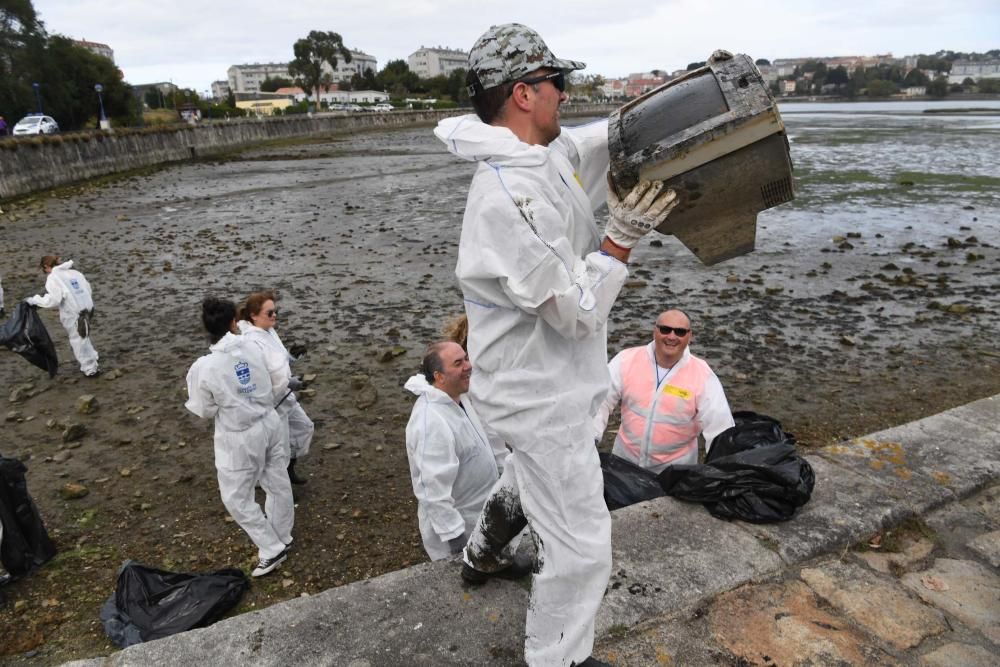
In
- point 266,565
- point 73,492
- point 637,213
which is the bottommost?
point 266,565

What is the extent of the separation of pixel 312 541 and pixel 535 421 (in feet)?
10.7

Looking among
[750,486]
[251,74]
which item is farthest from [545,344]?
[251,74]

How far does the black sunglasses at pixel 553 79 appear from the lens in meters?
1.91

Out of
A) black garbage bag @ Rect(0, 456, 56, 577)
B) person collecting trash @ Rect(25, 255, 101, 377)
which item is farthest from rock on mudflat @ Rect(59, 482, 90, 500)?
person collecting trash @ Rect(25, 255, 101, 377)

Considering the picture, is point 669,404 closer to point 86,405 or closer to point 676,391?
point 676,391

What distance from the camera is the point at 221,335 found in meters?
4.36

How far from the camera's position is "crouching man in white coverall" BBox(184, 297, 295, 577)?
13.5 ft

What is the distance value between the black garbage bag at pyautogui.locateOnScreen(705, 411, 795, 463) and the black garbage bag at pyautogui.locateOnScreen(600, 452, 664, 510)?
33 cm

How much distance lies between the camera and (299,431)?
17.6ft

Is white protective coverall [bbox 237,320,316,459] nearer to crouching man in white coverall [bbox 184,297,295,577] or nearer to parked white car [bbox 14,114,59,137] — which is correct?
A: crouching man in white coverall [bbox 184,297,295,577]

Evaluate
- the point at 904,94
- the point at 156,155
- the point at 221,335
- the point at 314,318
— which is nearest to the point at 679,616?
the point at 221,335

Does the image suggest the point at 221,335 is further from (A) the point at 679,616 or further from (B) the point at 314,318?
(B) the point at 314,318

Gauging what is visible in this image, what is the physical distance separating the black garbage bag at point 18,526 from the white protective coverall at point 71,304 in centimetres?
354

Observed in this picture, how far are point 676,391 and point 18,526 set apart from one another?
4171 mm
